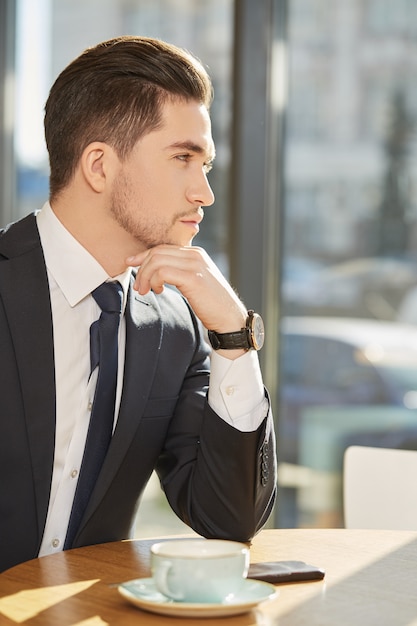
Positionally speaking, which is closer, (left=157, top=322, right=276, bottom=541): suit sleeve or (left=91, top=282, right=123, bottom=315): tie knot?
(left=157, top=322, right=276, bottom=541): suit sleeve

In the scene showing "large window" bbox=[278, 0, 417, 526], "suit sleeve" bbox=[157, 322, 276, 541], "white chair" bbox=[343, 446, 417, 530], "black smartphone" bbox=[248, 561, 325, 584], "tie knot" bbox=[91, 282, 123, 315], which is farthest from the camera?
"large window" bbox=[278, 0, 417, 526]

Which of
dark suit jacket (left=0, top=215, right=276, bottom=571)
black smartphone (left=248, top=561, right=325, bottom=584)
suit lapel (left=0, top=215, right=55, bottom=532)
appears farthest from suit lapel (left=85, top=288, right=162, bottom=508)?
black smartphone (left=248, top=561, right=325, bottom=584)

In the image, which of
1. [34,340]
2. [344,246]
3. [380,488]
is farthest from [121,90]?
[344,246]

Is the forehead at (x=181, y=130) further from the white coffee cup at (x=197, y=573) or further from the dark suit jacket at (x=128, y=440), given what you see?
the white coffee cup at (x=197, y=573)

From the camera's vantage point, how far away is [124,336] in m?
2.01

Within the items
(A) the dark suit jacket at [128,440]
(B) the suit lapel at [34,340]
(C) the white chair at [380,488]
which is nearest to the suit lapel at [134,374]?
(A) the dark suit jacket at [128,440]

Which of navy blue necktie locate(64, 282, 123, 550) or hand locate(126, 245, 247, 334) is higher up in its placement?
hand locate(126, 245, 247, 334)

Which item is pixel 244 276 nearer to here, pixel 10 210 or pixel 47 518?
pixel 10 210

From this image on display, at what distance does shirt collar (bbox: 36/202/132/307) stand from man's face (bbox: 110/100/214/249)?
97 millimetres

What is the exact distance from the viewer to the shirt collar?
77.4 inches

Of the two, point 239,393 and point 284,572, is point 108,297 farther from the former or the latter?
point 284,572

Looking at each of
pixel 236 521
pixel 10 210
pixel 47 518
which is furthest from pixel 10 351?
pixel 10 210

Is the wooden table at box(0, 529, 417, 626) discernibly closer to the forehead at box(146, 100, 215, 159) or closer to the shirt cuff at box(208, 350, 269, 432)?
the shirt cuff at box(208, 350, 269, 432)

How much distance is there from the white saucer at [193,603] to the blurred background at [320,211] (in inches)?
81.7
